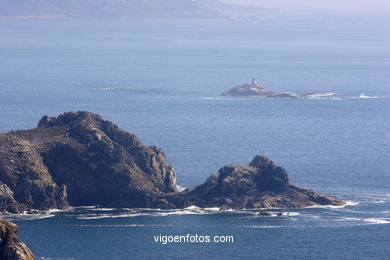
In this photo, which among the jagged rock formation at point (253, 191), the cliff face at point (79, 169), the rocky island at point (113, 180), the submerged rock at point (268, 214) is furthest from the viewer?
the jagged rock formation at point (253, 191)

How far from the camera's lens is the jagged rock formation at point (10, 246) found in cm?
7244

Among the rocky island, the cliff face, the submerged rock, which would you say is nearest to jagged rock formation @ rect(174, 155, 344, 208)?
the rocky island

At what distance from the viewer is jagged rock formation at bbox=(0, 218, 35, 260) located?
7244 centimetres

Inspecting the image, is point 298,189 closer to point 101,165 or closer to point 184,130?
point 101,165

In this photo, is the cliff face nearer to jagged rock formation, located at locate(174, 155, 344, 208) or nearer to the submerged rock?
jagged rock formation, located at locate(174, 155, 344, 208)

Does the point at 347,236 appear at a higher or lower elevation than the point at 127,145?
lower

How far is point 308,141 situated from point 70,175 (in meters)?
56.9

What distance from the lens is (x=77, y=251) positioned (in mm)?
102688

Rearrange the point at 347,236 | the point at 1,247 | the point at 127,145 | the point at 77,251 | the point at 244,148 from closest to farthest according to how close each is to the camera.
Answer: the point at 1,247 < the point at 77,251 < the point at 347,236 < the point at 127,145 < the point at 244,148

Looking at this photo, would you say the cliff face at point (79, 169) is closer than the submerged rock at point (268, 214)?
No

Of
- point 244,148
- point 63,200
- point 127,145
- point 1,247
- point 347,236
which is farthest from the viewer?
point 244,148

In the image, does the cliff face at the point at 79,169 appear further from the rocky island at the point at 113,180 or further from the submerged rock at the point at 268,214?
the submerged rock at the point at 268,214


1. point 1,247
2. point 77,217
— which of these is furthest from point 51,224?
point 1,247

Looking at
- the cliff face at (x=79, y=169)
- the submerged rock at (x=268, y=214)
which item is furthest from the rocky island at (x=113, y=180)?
the submerged rock at (x=268, y=214)
